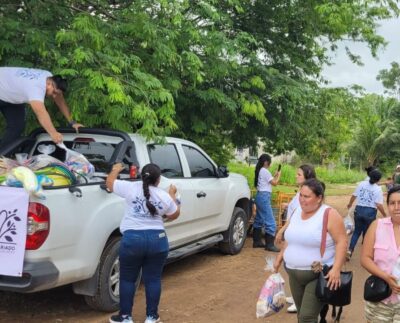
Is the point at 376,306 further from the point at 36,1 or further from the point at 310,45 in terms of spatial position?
the point at 310,45

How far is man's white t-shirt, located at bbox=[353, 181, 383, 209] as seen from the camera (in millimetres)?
8414

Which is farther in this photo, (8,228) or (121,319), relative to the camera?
(121,319)

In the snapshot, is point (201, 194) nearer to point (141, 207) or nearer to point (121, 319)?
point (141, 207)

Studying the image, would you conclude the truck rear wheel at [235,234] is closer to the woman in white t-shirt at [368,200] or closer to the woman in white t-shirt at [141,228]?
the woman in white t-shirt at [368,200]

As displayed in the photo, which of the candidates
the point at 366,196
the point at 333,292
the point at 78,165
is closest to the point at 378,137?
the point at 366,196

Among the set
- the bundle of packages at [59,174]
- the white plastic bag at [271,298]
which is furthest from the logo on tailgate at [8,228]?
the white plastic bag at [271,298]

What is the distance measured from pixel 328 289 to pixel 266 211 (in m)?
5.33

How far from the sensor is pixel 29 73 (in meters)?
5.73

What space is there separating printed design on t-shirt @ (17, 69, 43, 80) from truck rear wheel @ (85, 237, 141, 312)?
1958mm

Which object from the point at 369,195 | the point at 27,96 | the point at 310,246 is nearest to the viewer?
the point at 310,246

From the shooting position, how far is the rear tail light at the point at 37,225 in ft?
14.2

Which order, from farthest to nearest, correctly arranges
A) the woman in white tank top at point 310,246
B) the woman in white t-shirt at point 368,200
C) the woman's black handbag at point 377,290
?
1. the woman in white t-shirt at point 368,200
2. the woman in white tank top at point 310,246
3. the woman's black handbag at point 377,290

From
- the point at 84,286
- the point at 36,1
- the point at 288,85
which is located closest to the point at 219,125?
the point at 288,85

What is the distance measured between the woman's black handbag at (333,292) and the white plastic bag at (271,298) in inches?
16.6
